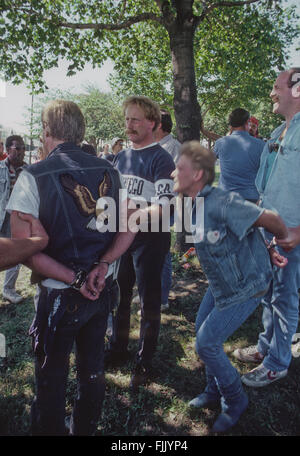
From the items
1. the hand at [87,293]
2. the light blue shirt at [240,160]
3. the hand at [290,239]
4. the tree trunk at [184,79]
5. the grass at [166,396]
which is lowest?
the grass at [166,396]

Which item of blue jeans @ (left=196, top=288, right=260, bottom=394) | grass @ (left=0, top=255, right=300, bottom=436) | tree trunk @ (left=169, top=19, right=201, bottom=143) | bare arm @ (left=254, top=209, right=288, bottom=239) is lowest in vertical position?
grass @ (left=0, top=255, right=300, bottom=436)

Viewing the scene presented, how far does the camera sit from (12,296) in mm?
4637

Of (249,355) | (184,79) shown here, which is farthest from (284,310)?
(184,79)

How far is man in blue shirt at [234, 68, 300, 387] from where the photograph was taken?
2.46m

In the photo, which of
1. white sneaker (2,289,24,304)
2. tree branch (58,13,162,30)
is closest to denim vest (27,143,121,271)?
white sneaker (2,289,24,304)

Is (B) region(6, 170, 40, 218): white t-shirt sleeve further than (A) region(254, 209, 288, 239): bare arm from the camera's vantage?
No

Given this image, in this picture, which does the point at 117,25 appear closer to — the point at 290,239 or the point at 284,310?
the point at 290,239

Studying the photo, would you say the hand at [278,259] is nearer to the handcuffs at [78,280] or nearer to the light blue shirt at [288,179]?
the light blue shirt at [288,179]

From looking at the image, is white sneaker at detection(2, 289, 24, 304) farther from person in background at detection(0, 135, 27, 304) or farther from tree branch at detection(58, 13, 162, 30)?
tree branch at detection(58, 13, 162, 30)

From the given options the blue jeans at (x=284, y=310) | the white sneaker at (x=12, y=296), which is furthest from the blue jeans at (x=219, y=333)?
the white sneaker at (x=12, y=296)

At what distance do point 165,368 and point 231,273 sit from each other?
163cm

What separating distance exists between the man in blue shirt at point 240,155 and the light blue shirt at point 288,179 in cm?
162

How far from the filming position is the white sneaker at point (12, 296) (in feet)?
15.1

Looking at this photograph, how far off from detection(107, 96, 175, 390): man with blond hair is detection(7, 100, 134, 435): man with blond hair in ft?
2.63
